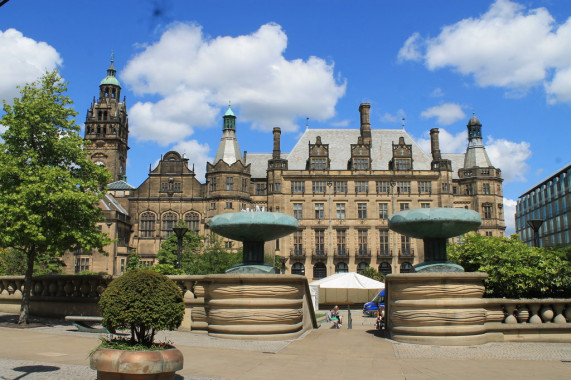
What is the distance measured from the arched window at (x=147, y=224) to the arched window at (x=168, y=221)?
1.37 metres

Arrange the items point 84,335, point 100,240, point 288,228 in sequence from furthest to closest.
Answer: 1. point 100,240
2. point 288,228
3. point 84,335

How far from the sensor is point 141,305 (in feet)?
27.9

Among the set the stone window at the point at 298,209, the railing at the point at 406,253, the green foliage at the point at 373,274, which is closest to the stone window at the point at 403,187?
the railing at the point at 406,253

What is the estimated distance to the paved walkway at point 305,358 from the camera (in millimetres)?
10070

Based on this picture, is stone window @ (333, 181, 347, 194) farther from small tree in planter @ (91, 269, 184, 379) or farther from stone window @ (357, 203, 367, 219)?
small tree in planter @ (91, 269, 184, 379)

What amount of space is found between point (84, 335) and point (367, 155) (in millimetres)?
53329

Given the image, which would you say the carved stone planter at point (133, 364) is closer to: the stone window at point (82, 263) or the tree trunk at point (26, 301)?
the tree trunk at point (26, 301)

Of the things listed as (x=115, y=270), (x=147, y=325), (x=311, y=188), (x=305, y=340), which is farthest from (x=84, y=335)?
(x=311, y=188)

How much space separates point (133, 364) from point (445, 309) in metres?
9.68

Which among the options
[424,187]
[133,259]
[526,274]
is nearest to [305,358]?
[526,274]

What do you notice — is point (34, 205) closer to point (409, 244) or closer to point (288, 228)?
point (288, 228)

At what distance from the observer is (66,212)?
18734 mm

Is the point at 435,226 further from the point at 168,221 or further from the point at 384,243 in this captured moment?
the point at 168,221

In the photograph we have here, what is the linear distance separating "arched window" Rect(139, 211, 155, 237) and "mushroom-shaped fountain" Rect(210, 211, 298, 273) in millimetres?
46167
